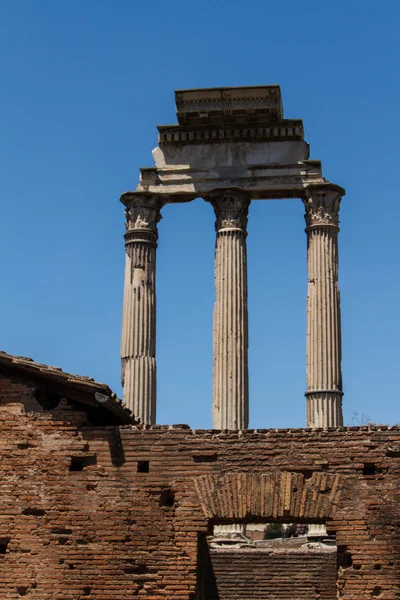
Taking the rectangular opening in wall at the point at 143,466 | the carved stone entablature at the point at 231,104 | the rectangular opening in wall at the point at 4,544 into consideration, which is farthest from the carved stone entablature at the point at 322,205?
the rectangular opening in wall at the point at 4,544

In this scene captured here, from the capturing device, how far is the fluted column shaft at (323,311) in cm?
2458

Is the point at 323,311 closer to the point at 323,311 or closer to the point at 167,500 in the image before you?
the point at 323,311

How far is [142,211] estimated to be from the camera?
26.6 metres

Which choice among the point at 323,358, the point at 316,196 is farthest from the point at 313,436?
the point at 316,196

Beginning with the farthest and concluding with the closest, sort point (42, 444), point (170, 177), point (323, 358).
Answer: point (170, 177) < point (323, 358) < point (42, 444)

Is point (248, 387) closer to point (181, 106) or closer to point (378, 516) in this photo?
point (181, 106)

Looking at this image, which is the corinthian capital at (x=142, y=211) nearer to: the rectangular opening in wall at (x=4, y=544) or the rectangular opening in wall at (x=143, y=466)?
the rectangular opening in wall at (x=143, y=466)

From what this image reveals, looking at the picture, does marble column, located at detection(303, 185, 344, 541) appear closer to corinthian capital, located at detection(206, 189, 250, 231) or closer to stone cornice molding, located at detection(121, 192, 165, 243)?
corinthian capital, located at detection(206, 189, 250, 231)

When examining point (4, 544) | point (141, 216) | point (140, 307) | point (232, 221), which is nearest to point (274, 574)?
point (4, 544)

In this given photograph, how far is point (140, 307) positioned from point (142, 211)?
217 cm

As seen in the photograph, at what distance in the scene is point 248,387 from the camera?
25.1 m

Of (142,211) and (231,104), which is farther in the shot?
(142,211)

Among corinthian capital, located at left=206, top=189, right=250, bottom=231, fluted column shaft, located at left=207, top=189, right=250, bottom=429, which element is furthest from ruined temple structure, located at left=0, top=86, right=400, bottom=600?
corinthian capital, located at left=206, top=189, right=250, bottom=231

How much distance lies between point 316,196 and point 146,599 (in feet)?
46.0
